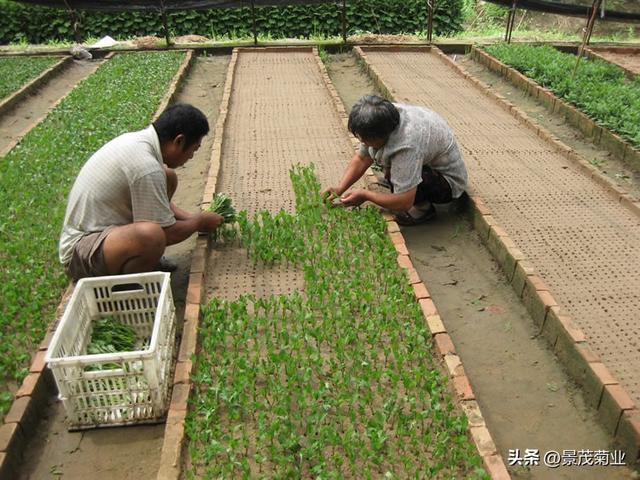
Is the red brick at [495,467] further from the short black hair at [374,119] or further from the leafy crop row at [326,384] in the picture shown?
the short black hair at [374,119]

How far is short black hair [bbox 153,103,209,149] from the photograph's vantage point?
3.53 meters

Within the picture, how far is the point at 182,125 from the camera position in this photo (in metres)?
3.53

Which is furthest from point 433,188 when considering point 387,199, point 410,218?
point 387,199

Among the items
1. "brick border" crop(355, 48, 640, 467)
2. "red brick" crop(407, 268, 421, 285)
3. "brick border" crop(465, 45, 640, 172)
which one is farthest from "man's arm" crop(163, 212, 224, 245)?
"brick border" crop(465, 45, 640, 172)

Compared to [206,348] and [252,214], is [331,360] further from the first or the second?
[252,214]

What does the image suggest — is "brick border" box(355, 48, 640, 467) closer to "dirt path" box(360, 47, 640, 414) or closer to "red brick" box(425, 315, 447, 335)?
"dirt path" box(360, 47, 640, 414)

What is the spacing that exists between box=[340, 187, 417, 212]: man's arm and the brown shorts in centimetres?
203

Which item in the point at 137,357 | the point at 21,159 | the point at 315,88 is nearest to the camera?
the point at 137,357

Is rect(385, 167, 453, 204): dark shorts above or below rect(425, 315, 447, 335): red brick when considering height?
above

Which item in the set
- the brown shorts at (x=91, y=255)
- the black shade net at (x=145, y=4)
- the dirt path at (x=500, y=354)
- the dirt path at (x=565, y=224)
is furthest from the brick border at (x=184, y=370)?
the black shade net at (x=145, y=4)

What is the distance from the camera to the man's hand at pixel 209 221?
416cm

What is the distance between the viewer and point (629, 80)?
9094mm

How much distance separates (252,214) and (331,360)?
2.06m

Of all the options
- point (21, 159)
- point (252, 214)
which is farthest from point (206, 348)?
point (21, 159)
